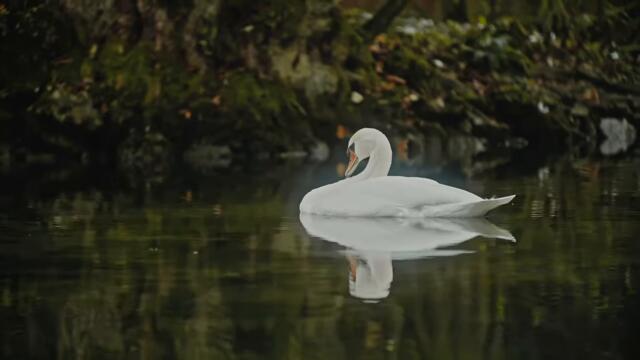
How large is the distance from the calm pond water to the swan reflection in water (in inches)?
0.9

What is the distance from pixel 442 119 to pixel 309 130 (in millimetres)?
2898

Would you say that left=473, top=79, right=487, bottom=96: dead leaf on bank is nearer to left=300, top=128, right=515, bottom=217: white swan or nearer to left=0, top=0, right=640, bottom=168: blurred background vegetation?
left=0, top=0, right=640, bottom=168: blurred background vegetation

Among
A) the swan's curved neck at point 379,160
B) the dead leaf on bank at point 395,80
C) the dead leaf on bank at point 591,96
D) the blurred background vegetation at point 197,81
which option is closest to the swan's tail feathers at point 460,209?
the swan's curved neck at point 379,160

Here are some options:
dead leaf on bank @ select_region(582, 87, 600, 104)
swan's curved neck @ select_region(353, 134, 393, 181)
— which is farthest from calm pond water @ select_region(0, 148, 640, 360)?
dead leaf on bank @ select_region(582, 87, 600, 104)

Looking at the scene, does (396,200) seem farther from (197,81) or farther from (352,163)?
(197,81)

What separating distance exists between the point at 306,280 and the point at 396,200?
159 inches

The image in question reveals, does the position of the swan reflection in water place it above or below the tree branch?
below

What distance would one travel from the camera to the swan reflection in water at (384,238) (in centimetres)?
1060

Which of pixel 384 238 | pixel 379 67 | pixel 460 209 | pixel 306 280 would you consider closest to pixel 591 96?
pixel 379 67

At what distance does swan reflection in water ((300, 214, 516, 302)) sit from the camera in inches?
417

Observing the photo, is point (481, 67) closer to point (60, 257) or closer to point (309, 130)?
point (309, 130)

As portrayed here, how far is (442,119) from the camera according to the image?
28.8m

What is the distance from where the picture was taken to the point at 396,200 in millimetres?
14602

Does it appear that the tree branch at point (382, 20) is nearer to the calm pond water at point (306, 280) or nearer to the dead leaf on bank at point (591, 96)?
the dead leaf on bank at point (591, 96)
